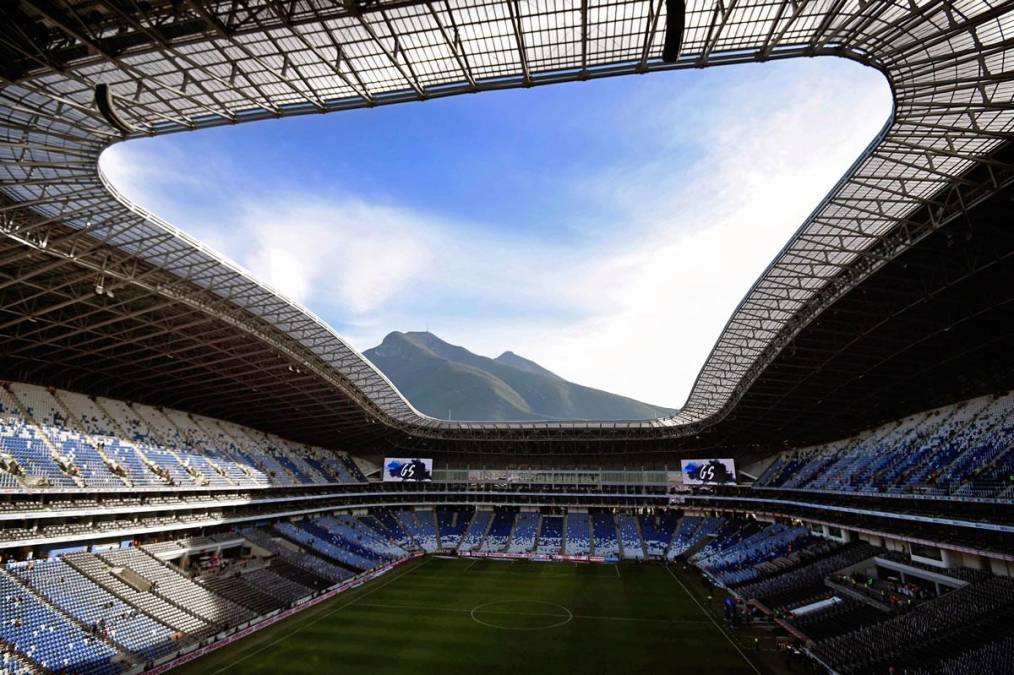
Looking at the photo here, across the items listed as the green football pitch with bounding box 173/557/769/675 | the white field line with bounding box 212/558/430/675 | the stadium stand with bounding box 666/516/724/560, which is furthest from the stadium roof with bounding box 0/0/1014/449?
the stadium stand with bounding box 666/516/724/560

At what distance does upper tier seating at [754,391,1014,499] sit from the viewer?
32.2 m

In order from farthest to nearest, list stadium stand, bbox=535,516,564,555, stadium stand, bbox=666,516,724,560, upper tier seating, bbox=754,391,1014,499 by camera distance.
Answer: stadium stand, bbox=535,516,564,555
stadium stand, bbox=666,516,724,560
upper tier seating, bbox=754,391,1014,499

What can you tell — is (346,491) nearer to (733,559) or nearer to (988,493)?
(733,559)

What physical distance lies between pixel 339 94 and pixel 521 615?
1458 inches

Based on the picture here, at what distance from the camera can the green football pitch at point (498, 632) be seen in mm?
29328

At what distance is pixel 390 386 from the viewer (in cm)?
5681

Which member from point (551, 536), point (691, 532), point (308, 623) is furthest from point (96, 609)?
point (691, 532)

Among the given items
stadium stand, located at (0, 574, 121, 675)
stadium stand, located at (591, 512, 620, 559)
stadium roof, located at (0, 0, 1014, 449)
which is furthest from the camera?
stadium stand, located at (591, 512, 620, 559)

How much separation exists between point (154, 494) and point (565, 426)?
48398mm

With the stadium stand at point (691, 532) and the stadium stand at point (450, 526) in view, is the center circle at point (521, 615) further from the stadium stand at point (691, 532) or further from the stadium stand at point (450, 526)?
the stadium stand at point (450, 526)

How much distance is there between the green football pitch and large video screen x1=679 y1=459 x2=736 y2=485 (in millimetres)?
17383

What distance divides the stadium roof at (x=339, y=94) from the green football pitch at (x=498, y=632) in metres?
20.9

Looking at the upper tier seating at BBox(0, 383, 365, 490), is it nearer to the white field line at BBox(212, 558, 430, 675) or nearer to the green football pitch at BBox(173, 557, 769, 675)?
the green football pitch at BBox(173, 557, 769, 675)

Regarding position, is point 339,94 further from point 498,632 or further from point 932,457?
point 932,457
